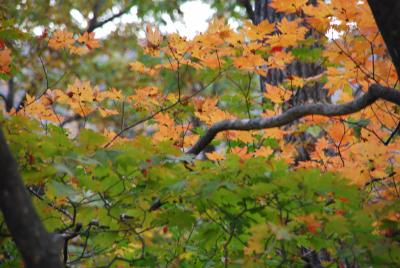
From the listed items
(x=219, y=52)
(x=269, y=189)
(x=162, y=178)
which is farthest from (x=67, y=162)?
(x=219, y=52)

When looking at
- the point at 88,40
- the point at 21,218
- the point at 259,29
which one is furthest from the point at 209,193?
the point at 88,40

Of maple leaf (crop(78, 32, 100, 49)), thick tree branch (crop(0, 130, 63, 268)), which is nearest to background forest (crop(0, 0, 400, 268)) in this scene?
thick tree branch (crop(0, 130, 63, 268))

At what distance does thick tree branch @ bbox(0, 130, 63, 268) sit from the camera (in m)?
1.31

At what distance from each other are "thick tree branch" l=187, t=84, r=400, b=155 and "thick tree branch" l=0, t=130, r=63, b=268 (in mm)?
1533

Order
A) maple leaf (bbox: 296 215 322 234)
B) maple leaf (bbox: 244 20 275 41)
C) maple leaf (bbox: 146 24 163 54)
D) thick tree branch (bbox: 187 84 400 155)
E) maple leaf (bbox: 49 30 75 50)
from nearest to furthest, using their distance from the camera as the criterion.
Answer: maple leaf (bbox: 296 215 322 234), thick tree branch (bbox: 187 84 400 155), maple leaf (bbox: 244 20 275 41), maple leaf (bbox: 146 24 163 54), maple leaf (bbox: 49 30 75 50)

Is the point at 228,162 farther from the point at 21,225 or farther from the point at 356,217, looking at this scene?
the point at 21,225

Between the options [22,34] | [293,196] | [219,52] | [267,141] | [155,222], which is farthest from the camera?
[267,141]

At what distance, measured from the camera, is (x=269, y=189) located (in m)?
1.84

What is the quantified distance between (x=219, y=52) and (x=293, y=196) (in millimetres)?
1554

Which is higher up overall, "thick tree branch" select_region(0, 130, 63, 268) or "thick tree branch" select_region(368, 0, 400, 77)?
"thick tree branch" select_region(368, 0, 400, 77)

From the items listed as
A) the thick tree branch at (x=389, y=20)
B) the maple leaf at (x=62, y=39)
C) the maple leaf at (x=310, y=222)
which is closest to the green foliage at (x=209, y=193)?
the maple leaf at (x=310, y=222)

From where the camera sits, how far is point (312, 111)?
2488 mm

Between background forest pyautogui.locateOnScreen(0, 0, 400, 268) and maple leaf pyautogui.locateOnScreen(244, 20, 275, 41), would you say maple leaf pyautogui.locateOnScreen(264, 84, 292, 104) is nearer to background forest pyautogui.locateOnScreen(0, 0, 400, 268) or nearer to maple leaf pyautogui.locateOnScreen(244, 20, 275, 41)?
background forest pyautogui.locateOnScreen(0, 0, 400, 268)

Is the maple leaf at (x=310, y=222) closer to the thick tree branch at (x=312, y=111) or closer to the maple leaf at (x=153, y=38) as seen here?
the thick tree branch at (x=312, y=111)
